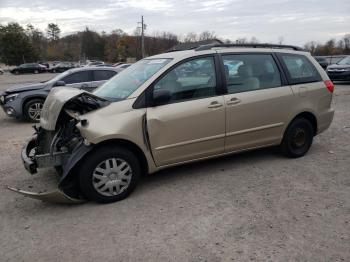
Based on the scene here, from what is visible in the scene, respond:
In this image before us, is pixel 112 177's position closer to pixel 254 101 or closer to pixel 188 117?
pixel 188 117

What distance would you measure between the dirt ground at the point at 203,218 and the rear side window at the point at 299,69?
125 cm

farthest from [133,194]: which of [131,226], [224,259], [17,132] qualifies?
[17,132]

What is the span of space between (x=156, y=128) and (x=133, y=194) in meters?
0.88

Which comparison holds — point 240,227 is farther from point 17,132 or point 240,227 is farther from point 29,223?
point 17,132

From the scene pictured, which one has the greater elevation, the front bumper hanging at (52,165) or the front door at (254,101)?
the front door at (254,101)

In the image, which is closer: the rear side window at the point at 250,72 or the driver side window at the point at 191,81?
the driver side window at the point at 191,81

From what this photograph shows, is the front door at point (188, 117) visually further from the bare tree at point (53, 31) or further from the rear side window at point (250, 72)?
the bare tree at point (53, 31)

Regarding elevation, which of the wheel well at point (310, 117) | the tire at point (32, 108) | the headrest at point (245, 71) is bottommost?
the tire at point (32, 108)

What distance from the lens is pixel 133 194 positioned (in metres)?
4.46

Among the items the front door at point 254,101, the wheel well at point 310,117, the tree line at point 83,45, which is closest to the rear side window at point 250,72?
the front door at point 254,101

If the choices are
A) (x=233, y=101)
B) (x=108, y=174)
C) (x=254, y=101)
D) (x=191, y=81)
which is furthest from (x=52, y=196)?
(x=254, y=101)

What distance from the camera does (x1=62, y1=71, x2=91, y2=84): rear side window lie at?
32.7ft

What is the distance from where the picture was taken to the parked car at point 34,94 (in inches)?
376

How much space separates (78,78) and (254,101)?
6.42m
